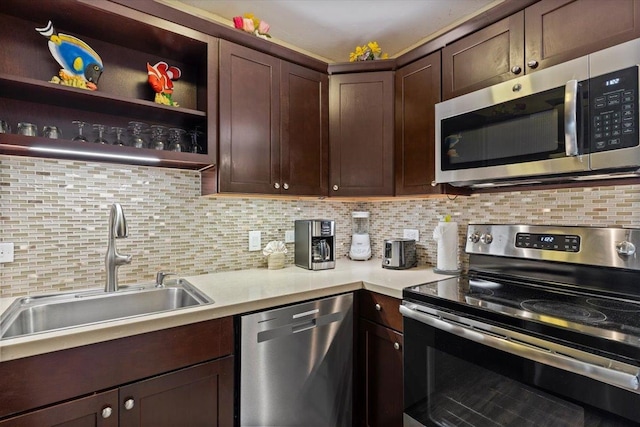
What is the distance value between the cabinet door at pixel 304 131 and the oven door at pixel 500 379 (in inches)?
35.6

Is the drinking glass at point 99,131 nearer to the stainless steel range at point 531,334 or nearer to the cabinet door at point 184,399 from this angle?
the cabinet door at point 184,399

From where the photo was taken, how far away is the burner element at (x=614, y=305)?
1.13 metres

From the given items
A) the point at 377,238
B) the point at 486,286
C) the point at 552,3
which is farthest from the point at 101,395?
the point at 552,3

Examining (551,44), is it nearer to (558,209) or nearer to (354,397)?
(558,209)

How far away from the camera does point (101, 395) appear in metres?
1.01

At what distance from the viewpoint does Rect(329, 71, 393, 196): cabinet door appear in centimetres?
192

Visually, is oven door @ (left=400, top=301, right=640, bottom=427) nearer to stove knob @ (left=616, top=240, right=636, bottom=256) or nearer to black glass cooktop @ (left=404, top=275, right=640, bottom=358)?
black glass cooktop @ (left=404, top=275, right=640, bottom=358)

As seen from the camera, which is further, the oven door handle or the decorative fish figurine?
the decorative fish figurine

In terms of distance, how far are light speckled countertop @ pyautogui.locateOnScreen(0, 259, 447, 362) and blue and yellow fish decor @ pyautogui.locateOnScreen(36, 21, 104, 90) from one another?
36.9 inches

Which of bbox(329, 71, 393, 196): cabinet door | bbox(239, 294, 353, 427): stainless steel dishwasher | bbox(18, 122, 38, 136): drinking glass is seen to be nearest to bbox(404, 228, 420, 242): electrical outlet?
bbox(329, 71, 393, 196): cabinet door

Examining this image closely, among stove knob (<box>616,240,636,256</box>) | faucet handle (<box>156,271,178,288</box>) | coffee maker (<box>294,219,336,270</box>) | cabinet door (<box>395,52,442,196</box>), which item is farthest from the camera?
coffee maker (<box>294,219,336,270</box>)

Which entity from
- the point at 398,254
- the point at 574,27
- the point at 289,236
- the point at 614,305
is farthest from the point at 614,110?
the point at 289,236

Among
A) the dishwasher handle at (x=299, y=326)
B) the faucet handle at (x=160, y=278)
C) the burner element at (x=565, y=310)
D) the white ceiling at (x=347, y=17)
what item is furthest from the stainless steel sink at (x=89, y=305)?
the white ceiling at (x=347, y=17)

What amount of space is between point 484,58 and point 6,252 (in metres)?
2.27
